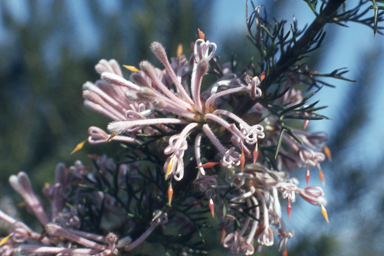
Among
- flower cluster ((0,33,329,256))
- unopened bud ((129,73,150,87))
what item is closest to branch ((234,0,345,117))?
flower cluster ((0,33,329,256))

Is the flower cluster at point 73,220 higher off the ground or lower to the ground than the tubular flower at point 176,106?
lower

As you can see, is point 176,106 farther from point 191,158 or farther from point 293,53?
point 293,53

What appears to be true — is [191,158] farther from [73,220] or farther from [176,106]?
[73,220]

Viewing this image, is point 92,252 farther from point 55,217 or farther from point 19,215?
point 19,215

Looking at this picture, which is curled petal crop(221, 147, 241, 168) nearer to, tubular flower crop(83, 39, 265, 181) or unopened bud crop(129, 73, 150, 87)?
tubular flower crop(83, 39, 265, 181)

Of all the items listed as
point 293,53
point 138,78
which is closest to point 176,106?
point 138,78

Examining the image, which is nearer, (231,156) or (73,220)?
(231,156)

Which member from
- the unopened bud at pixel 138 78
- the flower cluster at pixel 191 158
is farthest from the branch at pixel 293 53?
the unopened bud at pixel 138 78

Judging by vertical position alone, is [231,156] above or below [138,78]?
below

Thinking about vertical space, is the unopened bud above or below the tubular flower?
above

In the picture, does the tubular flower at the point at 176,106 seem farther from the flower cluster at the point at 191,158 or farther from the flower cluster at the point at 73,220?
the flower cluster at the point at 73,220

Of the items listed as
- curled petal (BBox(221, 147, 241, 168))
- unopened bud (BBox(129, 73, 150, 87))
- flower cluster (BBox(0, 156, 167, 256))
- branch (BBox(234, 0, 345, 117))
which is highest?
unopened bud (BBox(129, 73, 150, 87))

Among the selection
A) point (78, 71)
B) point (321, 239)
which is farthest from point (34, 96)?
point (321, 239)
